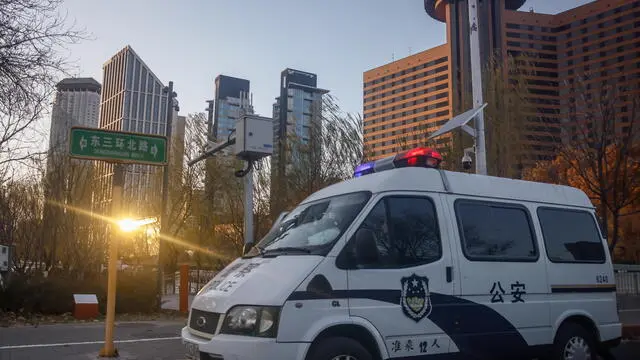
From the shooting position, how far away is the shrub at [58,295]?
13235mm

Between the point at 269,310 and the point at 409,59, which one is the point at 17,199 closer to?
the point at 269,310

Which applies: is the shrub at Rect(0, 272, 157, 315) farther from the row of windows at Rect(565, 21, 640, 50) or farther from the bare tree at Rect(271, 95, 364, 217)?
the row of windows at Rect(565, 21, 640, 50)

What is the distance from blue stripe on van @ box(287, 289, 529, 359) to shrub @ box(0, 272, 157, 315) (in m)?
10.8

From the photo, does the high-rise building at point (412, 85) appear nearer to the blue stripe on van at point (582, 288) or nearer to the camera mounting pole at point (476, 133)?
the camera mounting pole at point (476, 133)

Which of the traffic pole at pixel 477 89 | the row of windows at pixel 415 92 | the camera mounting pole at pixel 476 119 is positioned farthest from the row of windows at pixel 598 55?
the camera mounting pole at pixel 476 119

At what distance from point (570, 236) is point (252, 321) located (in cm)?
478

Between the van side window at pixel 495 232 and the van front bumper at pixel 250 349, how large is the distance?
241 centimetres

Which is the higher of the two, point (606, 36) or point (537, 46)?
point (606, 36)

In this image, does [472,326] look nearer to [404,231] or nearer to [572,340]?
[404,231]

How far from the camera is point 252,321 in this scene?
5.01 m

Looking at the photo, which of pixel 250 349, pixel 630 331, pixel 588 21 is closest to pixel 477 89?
pixel 630 331

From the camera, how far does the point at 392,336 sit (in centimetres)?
552

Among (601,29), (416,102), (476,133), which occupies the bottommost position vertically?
(476,133)

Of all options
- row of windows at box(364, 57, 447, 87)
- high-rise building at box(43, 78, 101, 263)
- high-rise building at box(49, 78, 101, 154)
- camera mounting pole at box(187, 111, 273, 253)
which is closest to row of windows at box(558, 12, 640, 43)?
row of windows at box(364, 57, 447, 87)
